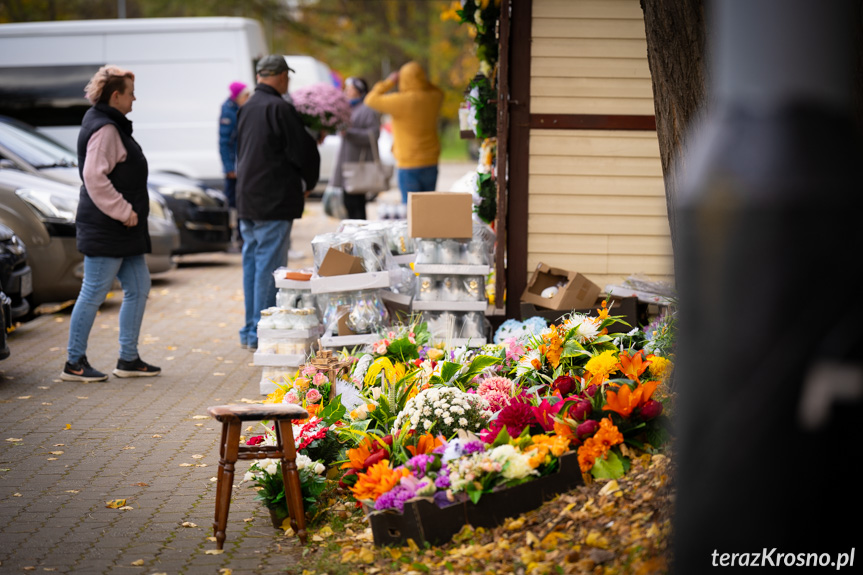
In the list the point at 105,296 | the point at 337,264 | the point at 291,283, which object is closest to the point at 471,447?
the point at 337,264

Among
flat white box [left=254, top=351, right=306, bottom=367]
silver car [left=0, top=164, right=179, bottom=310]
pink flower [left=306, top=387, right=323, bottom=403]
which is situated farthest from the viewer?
silver car [left=0, top=164, right=179, bottom=310]

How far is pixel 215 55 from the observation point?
49.1 feet

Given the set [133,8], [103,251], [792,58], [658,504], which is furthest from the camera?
[133,8]

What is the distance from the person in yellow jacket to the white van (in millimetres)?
4094

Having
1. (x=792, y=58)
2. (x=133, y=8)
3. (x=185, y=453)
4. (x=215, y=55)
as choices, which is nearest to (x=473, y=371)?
(x=185, y=453)

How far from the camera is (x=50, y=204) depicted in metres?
9.67

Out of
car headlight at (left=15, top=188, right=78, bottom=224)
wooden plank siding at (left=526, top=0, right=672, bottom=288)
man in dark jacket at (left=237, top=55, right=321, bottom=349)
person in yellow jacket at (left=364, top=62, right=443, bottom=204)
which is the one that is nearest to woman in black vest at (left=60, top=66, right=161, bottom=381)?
man in dark jacket at (left=237, top=55, right=321, bottom=349)

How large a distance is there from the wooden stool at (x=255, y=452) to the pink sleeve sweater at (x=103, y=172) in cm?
320

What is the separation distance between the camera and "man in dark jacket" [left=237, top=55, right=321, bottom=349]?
26.2 ft

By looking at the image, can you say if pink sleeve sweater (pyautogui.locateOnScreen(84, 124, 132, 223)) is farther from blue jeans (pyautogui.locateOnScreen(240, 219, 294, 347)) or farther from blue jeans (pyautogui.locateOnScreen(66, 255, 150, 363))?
blue jeans (pyautogui.locateOnScreen(240, 219, 294, 347))

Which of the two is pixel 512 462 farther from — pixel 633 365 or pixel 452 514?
pixel 633 365

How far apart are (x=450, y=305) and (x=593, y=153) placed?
1786 mm

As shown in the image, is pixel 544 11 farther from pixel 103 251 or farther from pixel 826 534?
pixel 826 534

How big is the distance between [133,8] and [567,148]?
30.4m
